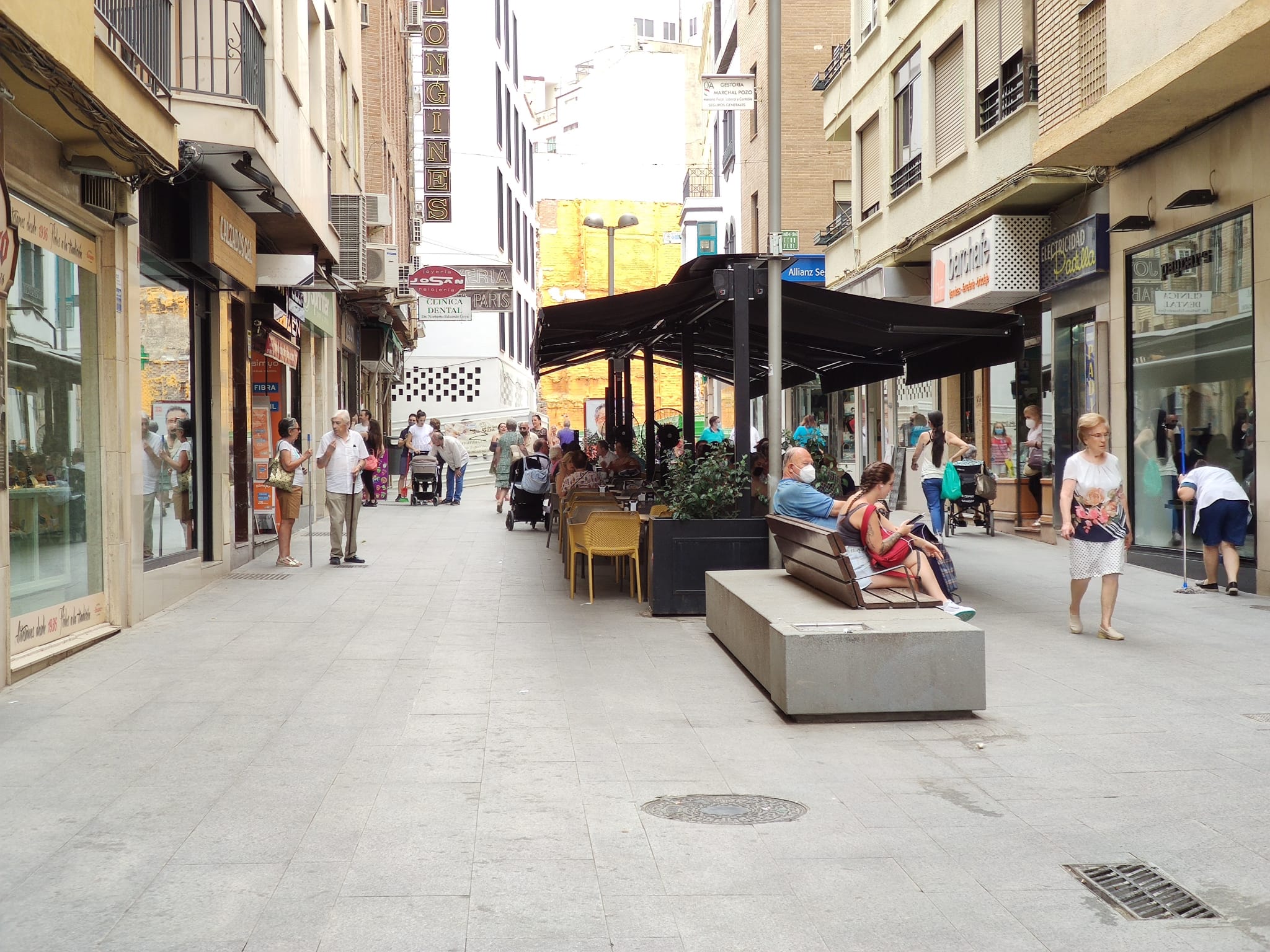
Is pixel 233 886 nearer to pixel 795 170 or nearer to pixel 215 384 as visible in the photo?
pixel 215 384

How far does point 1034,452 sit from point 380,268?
11.6 meters

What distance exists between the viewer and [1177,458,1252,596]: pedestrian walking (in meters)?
11.6

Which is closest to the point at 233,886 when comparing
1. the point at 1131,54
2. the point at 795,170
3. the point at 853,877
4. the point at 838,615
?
the point at 853,877

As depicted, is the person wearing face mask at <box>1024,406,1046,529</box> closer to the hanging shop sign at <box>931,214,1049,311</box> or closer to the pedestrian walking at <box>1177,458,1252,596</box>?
the hanging shop sign at <box>931,214,1049,311</box>

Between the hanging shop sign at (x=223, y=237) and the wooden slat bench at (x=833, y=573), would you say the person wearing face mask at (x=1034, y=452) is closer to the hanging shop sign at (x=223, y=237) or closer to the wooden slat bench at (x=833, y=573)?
the wooden slat bench at (x=833, y=573)

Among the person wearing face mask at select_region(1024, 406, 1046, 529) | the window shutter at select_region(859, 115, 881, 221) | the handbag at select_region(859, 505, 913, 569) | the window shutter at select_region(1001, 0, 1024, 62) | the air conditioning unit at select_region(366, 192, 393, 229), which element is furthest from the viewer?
the window shutter at select_region(859, 115, 881, 221)

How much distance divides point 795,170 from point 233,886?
106 feet

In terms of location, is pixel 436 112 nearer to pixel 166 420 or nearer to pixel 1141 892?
pixel 166 420

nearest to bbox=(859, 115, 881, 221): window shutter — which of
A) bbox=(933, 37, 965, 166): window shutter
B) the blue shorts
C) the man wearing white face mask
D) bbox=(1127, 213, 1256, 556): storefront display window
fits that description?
bbox=(933, 37, 965, 166): window shutter

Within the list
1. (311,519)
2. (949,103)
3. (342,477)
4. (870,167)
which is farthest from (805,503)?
(870,167)

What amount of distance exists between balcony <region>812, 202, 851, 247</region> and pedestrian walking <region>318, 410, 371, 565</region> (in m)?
14.2

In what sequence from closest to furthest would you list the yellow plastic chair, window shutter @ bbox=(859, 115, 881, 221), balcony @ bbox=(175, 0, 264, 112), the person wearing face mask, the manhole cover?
the manhole cover, the yellow plastic chair, balcony @ bbox=(175, 0, 264, 112), the person wearing face mask, window shutter @ bbox=(859, 115, 881, 221)

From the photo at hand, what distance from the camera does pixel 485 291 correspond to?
124 feet

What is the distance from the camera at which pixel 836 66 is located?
27.6 metres
